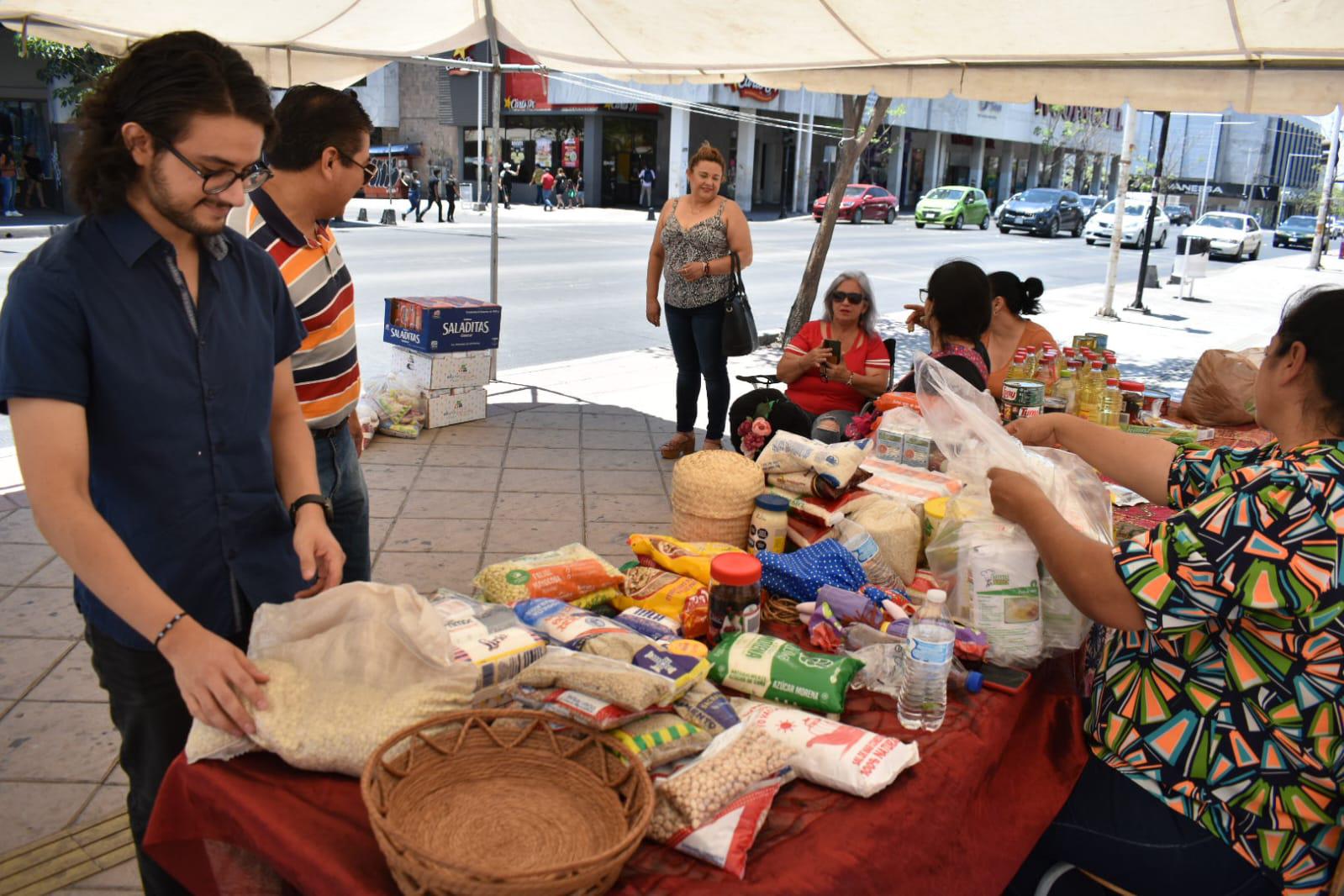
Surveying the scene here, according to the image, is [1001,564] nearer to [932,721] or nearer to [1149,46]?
[932,721]

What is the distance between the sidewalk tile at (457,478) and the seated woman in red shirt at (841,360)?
74.5 inches

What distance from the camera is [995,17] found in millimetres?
4117

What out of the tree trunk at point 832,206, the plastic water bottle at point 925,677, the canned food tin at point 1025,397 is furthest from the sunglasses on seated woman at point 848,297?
the tree trunk at point 832,206

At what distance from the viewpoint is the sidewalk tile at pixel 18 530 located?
15.1 feet

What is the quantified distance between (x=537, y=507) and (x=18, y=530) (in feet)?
8.27

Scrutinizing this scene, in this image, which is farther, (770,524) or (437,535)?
(437,535)

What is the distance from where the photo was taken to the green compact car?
3192 centimetres

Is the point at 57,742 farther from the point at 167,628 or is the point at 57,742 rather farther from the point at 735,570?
the point at 735,570

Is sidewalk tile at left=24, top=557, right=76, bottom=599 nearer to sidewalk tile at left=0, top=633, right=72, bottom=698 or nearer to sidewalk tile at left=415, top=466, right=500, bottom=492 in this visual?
sidewalk tile at left=0, top=633, right=72, bottom=698

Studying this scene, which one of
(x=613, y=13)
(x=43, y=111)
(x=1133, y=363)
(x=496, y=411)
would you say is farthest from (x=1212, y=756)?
(x=43, y=111)

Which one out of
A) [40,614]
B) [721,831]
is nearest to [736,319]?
[40,614]

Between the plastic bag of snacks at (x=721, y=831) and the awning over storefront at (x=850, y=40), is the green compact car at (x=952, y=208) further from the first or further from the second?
the plastic bag of snacks at (x=721, y=831)

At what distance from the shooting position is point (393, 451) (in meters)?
6.29

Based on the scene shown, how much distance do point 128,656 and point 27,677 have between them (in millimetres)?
2095
